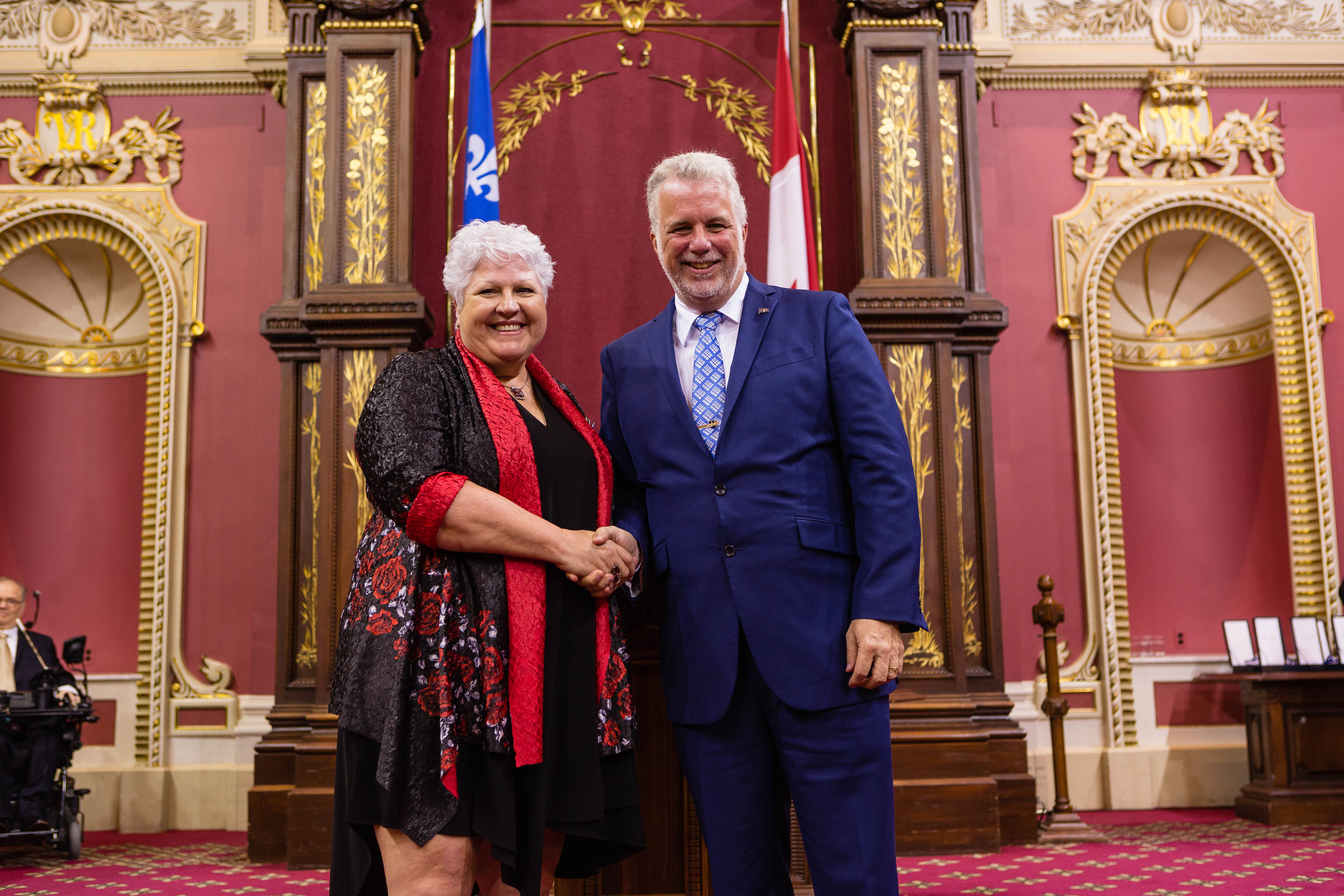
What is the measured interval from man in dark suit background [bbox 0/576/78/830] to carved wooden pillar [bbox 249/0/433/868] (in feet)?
2.81

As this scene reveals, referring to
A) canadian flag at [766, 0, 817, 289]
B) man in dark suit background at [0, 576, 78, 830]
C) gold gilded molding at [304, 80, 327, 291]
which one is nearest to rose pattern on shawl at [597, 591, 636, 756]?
canadian flag at [766, 0, 817, 289]

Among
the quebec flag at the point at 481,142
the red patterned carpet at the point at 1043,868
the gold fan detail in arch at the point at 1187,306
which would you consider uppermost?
the quebec flag at the point at 481,142

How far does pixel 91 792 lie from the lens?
205 inches

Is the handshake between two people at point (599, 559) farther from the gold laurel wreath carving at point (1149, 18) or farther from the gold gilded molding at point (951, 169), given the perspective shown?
the gold laurel wreath carving at point (1149, 18)

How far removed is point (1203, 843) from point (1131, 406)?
247 centimetres

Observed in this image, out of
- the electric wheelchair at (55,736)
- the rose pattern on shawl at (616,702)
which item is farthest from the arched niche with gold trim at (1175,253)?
the electric wheelchair at (55,736)

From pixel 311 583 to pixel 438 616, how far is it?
3.04 metres

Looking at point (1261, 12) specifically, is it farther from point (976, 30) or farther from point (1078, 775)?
point (1078, 775)

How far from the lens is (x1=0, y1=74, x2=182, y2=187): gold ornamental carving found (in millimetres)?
5496

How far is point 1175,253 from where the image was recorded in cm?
593

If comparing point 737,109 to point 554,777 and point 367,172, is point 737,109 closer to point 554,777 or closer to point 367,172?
point 367,172

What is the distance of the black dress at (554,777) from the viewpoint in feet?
5.80

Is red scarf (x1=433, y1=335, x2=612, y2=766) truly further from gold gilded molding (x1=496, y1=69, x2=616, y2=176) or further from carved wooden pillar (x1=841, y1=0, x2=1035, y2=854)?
gold gilded molding (x1=496, y1=69, x2=616, y2=176)

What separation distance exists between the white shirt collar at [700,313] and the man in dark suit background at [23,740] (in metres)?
3.74
